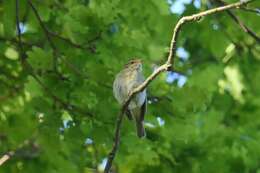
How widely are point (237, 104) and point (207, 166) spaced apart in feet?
8.60

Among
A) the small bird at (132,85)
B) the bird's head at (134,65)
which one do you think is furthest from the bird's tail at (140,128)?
the bird's head at (134,65)

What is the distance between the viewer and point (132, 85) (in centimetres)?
664

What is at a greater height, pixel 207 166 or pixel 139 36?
pixel 139 36

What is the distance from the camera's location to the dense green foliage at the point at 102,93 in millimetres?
6406

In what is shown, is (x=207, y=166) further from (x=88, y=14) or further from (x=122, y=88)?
(x=88, y=14)

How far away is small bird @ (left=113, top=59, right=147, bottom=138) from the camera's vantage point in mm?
6493

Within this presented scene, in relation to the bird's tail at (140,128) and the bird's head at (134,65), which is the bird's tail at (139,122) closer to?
the bird's tail at (140,128)

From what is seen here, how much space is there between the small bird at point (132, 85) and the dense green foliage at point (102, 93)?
0.07 m

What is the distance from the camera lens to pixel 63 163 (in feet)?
22.4

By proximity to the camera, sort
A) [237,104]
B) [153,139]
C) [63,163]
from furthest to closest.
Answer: [237,104]
[153,139]
[63,163]

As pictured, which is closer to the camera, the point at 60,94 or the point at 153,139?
the point at 60,94

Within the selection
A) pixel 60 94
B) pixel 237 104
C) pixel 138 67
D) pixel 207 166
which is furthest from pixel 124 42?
pixel 237 104

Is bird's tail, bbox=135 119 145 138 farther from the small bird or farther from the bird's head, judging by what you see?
the bird's head

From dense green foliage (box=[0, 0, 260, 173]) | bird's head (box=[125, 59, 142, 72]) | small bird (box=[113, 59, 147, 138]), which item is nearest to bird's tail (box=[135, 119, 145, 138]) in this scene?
small bird (box=[113, 59, 147, 138])
